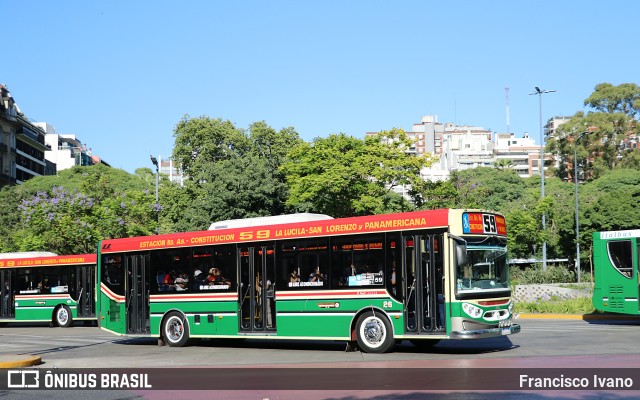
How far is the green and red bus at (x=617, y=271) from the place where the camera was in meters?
26.1

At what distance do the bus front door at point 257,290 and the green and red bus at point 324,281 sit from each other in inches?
1.1

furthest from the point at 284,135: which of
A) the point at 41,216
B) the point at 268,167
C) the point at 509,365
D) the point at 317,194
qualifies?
the point at 509,365

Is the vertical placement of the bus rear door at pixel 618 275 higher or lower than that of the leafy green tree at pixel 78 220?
lower

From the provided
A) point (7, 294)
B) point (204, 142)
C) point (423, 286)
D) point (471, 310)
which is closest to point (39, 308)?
point (7, 294)

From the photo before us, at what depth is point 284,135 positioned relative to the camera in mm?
83938

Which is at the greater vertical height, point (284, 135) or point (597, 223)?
point (284, 135)

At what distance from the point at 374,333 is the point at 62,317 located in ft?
67.8

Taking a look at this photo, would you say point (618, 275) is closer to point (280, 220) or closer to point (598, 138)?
point (280, 220)

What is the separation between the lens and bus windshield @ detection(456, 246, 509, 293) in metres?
16.4

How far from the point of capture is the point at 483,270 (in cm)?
1680

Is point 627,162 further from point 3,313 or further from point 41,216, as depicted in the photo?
point 3,313

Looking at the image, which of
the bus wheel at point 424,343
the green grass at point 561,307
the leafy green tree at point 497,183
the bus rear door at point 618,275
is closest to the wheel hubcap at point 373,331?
the bus wheel at point 424,343

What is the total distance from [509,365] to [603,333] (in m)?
8.20

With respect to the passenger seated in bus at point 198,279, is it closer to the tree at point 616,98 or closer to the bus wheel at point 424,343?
the bus wheel at point 424,343
